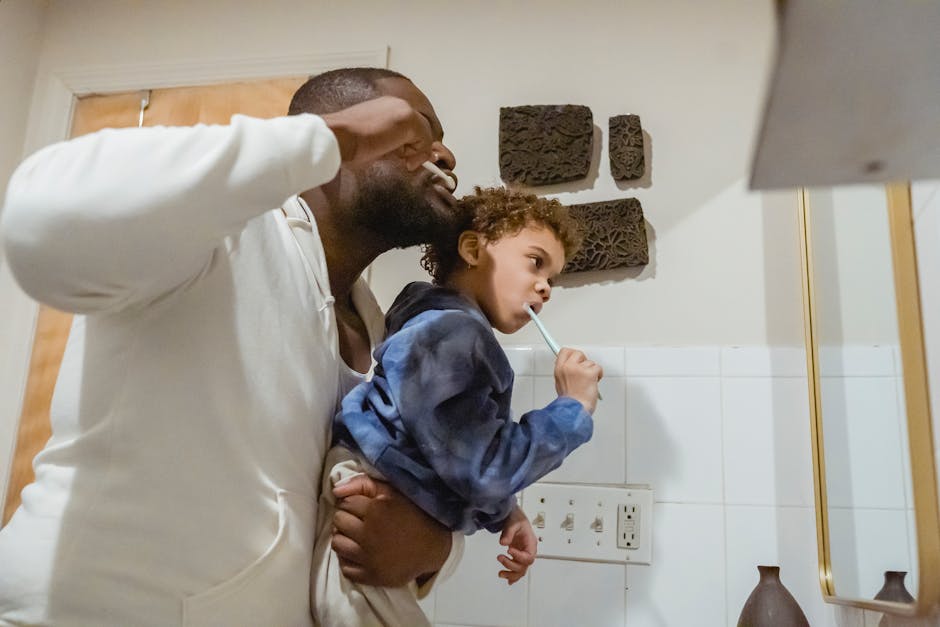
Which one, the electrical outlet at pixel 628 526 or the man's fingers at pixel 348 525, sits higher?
the electrical outlet at pixel 628 526

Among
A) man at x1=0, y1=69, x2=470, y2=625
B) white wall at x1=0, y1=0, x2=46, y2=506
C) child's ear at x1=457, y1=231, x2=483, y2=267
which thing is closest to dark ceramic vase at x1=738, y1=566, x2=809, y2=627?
man at x1=0, y1=69, x2=470, y2=625

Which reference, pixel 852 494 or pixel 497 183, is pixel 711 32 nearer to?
pixel 497 183

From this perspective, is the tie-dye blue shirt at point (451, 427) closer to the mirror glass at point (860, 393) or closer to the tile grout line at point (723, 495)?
the mirror glass at point (860, 393)

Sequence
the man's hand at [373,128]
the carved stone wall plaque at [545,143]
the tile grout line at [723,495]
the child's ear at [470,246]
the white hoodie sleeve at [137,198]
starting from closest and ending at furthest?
the white hoodie sleeve at [137,198]
the man's hand at [373,128]
the child's ear at [470,246]
the tile grout line at [723,495]
the carved stone wall plaque at [545,143]

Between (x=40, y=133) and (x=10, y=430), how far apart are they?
80 cm

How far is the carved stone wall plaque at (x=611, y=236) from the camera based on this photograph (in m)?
1.77

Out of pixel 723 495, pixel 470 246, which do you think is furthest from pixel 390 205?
pixel 723 495

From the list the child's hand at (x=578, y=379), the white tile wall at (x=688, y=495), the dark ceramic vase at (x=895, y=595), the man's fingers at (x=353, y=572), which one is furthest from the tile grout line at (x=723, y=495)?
the man's fingers at (x=353, y=572)

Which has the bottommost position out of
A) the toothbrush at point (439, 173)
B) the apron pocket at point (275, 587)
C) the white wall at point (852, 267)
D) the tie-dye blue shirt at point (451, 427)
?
the apron pocket at point (275, 587)

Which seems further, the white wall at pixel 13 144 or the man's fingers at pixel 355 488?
the white wall at pixel 13 144

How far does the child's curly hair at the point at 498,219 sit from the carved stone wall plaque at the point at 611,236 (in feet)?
1.16

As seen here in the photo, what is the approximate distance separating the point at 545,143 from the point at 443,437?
3.36 feet

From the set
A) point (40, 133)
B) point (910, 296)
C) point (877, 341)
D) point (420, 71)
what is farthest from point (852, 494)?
point (40, 133)

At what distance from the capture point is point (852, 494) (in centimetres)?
136
